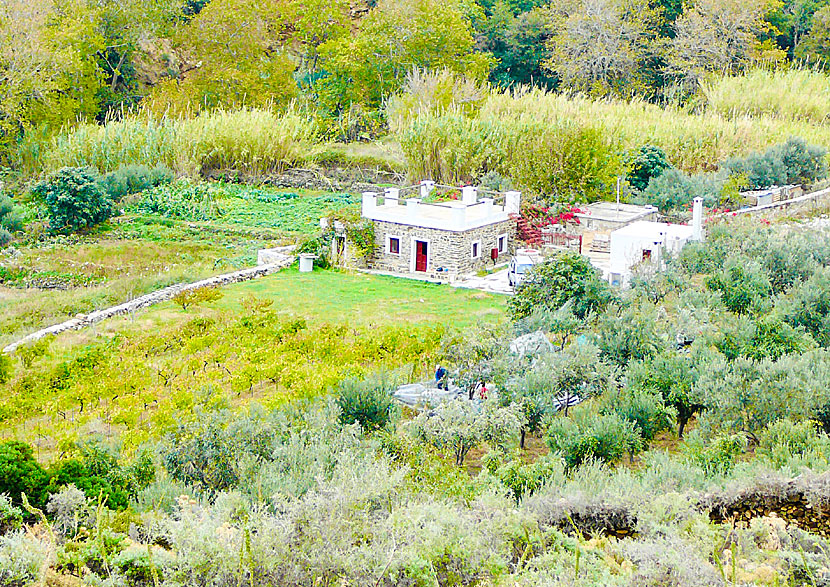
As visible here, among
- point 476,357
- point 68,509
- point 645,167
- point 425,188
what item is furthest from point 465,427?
point 645,167

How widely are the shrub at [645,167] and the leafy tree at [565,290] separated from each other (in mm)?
13037

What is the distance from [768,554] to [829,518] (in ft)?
4.52

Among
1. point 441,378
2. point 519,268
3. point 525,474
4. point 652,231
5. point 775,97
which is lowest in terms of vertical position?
point 519,268

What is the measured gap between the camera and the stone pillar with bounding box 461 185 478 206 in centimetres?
2248

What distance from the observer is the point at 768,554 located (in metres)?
6.46

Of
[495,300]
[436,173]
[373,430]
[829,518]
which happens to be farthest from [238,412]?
[436,173]

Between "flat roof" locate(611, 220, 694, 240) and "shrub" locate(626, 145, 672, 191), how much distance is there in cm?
697

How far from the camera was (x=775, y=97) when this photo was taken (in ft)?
118

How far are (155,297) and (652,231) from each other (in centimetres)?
1038

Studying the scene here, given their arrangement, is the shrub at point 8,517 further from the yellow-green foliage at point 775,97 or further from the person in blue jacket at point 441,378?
the yellow-green foliage at point 775,97

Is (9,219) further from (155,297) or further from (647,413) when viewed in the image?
(647,413)

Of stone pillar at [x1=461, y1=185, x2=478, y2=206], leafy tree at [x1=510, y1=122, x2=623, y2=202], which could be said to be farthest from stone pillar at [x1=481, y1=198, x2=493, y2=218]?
leafy tree at [x1=510, y1=122, x2=623, y2=202]

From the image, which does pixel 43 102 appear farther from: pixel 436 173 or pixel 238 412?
pixel 238 412

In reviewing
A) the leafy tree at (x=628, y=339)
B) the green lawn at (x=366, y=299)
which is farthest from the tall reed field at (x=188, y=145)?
the leafy tree at (x=628, y=339)
